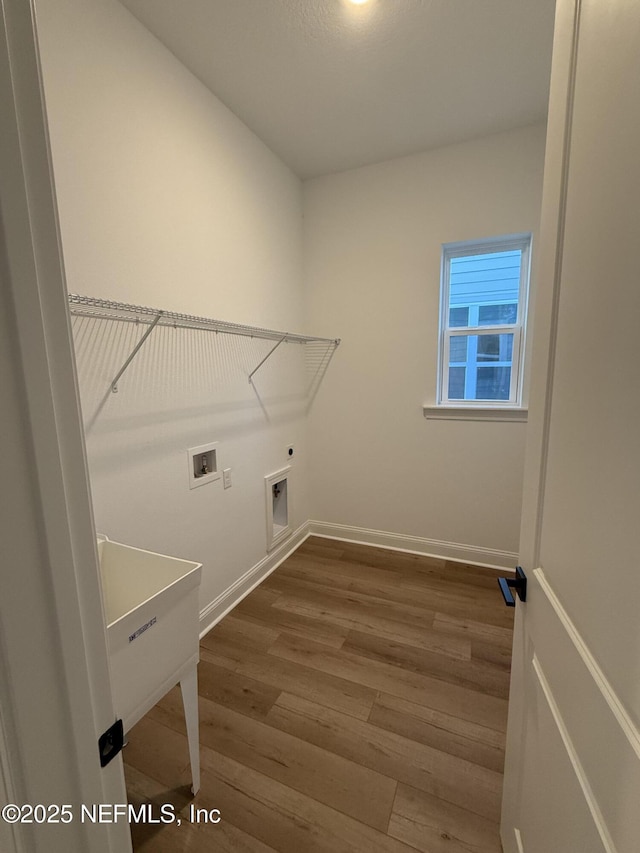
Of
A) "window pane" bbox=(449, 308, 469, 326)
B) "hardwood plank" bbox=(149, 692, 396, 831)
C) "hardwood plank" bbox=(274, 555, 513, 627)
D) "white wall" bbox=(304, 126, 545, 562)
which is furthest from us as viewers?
"window pane" bbox=(449, 308, 469, 326)

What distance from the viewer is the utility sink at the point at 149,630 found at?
905 millimetres

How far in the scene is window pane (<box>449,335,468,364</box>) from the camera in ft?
8.66

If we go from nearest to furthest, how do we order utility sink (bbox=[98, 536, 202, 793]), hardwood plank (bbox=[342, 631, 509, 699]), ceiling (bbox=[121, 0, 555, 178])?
utility sink (bbox=[98, 536, 202, 793]) < ceiling (bbox=[121, 0, 555, 178]) < hardwood plank (bbox=[342, 631, 509, 699])

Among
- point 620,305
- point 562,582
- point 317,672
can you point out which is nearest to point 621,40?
point 620,305

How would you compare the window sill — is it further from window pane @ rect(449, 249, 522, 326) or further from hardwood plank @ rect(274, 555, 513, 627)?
hardwood plank @ rect(274, 555, 513, 627)

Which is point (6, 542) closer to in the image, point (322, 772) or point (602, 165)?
point (602, 165)

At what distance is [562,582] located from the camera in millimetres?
694

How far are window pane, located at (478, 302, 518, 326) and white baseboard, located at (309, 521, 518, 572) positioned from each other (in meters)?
1.66

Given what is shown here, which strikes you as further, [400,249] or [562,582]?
[400,249]

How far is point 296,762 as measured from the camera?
132 cm

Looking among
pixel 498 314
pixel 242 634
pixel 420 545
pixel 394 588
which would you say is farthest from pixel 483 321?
pixel 242 634

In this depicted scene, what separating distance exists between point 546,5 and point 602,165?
168 cm

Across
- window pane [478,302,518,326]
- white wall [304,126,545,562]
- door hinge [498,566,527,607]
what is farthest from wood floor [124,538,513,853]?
window pane [478,302,518,326]

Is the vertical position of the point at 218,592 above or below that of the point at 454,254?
below
